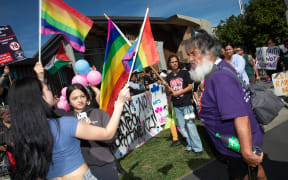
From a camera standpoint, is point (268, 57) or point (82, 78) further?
point (268, 57)

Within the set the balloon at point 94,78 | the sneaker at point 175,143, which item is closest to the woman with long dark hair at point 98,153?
the balloon at point 94,78

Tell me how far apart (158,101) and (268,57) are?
5768mm

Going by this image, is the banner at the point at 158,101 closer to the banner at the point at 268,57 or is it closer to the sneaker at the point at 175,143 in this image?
the sneaker at the point at 175,143

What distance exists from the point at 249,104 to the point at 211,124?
368mm

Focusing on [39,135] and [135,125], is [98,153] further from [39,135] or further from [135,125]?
[135,125]

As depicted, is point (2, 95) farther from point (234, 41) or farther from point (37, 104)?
point (234, 41)

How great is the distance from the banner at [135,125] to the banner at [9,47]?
10.1 ft

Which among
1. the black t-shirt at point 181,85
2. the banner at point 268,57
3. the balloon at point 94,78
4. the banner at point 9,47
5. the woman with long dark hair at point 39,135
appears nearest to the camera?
the woman with long dark hair at point 39,135

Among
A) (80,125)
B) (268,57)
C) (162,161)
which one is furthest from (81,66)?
(268,57)

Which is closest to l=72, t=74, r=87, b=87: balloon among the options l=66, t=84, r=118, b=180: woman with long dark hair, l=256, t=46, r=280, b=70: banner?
l=66, t=84, r=118, b=180: woman with long dark hair

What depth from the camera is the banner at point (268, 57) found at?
809cm

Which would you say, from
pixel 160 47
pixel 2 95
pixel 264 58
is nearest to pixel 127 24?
pixel 160 47

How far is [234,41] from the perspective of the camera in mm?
21984

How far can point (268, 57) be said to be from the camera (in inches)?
332
